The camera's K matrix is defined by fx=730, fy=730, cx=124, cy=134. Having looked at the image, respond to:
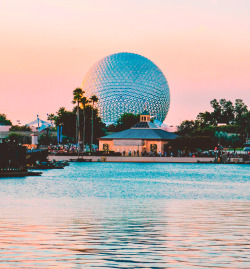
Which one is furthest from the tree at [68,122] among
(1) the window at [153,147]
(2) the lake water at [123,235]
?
(2) the lake water at [123,235]

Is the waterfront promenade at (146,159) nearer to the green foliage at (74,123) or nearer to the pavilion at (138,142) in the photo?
the pavilion at (138,142)

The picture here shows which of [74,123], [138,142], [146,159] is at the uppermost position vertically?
[74,123]

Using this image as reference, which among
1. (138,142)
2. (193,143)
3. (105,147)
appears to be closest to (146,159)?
(193,143)

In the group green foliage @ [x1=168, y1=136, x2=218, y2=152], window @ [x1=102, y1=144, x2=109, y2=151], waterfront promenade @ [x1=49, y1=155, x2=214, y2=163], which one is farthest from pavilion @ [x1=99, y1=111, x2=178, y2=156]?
A: waterfront promenade @ [x1=49, y1=155, x2=214, y2=163]

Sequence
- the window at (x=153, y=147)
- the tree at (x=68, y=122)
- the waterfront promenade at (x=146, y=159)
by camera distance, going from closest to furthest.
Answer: the waterfront promenade at (x=146, y=159) → the window at (x=153, y=147) → the tree at (x=68, y=122)

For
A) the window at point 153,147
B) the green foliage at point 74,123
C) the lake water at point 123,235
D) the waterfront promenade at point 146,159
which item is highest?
the green foliage at point 74,123

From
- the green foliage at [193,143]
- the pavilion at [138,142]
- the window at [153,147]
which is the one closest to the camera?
the green foliage at [193,143]

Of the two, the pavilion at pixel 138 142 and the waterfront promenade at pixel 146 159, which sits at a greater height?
the pavilion at pixel 138 142

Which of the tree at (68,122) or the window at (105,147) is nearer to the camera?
the window at (105,147)

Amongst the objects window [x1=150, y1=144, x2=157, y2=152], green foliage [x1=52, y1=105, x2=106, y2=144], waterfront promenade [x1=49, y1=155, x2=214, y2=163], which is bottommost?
waterfront promenade [x1=49, y1=155, x2=214, y2=163]

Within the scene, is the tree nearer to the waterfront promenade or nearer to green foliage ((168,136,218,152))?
green foliage ((168,136,218,152))

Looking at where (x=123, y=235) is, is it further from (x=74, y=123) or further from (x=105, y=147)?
(x=74, y=123)

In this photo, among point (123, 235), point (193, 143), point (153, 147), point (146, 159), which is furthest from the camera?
point (153, 147)

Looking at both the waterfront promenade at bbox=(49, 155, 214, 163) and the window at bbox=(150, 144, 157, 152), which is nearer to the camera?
the waterfront promenade at bbox=(49, 155, 214, 163)
